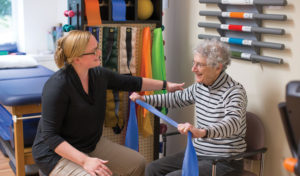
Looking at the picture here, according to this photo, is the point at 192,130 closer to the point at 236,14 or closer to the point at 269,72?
the point at 269,72

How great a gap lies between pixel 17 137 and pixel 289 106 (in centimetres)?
215

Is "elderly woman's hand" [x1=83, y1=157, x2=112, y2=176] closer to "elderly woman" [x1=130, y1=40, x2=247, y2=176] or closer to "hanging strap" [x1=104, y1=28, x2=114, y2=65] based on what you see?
"elderly woman" [x1=130, y1=40, x2=247, y2=176]

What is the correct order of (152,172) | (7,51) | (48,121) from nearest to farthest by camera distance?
1. (48,121)
2. (152,172)
3. (7,51)

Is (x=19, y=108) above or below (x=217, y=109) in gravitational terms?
below

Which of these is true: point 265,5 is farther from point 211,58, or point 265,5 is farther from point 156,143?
point 156,143

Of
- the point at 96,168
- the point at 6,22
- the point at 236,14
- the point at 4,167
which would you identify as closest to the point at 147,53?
the point at 236,14

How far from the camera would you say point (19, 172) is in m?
2.85

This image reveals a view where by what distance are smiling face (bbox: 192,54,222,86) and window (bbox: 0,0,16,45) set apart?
3652 mm

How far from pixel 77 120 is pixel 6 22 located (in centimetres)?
349

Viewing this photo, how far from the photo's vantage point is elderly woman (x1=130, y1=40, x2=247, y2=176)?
6.92 ft

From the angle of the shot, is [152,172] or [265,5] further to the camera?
[152,172]

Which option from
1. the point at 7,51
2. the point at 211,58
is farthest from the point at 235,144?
the point at 7,51

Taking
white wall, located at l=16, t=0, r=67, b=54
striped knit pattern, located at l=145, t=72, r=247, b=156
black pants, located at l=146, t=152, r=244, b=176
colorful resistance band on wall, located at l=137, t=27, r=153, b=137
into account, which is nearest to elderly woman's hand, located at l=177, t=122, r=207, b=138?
striped knit pattern, located at l=145, t=72, r=247, b=156

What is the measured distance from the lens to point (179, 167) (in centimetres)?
237
